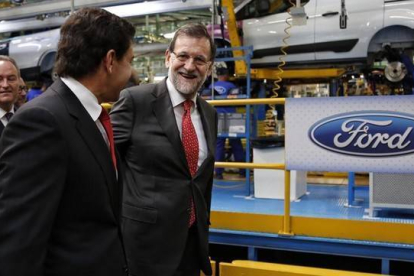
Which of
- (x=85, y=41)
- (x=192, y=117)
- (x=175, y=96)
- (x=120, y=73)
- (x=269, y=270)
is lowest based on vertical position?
(x=269, y=270)

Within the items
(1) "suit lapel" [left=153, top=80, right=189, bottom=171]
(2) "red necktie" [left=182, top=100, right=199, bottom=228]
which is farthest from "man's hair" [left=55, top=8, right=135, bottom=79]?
(2) "red necktie" [left=182, top=100, right=199, bottom=228]

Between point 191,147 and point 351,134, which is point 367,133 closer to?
point 351,134

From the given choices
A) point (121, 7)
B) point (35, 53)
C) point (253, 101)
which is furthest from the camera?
point (35, 53)

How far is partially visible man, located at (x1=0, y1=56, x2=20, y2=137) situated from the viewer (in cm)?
280

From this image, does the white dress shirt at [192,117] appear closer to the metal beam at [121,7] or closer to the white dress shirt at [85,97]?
the white dress shirt at [85,97]

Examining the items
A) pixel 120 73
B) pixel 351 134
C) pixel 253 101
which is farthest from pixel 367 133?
pixel 120 73

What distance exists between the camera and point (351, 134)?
9.71 ft

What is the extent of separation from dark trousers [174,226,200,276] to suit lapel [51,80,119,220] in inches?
36.4

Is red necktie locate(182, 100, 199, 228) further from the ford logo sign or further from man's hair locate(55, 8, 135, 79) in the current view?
the ford logo sign

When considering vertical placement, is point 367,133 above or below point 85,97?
below

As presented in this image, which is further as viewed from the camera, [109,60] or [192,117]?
[192,117]

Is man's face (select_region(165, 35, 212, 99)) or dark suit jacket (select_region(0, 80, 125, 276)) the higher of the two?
man's face (select_region(165, 35, 212, 99))

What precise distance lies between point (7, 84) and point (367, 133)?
2.51 m

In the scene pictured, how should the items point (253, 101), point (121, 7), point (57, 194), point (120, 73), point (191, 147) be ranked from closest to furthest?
1. point (57, 194)
2. point (120, 73)
3. point (191, 147)
4. point (253, 101)
5. point (121, 7)
